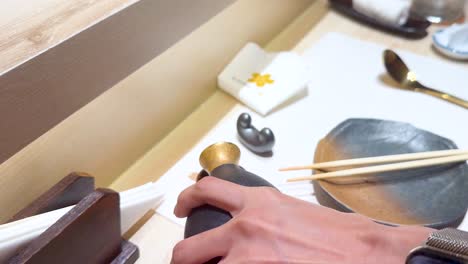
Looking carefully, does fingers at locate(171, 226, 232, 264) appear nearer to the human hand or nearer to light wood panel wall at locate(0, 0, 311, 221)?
the human hand

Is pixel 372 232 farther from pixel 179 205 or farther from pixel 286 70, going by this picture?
pixel 286 70

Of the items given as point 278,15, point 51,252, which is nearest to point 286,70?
point 278,15

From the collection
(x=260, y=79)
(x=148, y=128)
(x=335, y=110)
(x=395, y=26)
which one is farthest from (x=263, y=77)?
(x=395, y=26)

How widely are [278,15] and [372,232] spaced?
2.23 feet

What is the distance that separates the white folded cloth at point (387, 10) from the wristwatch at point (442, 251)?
0.73 meters

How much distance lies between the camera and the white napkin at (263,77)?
2.81 ft

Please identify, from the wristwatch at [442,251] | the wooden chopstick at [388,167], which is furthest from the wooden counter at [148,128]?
the wristwatch at [442,251]

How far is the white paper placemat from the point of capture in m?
0.74

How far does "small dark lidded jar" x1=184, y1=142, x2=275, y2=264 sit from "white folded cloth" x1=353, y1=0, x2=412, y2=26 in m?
0.62

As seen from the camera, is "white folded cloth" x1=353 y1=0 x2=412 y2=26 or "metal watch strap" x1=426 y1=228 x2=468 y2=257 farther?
"white folded cloth" x1=353 y1=0 x2=412 y2=26

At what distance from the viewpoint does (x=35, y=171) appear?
599 mm

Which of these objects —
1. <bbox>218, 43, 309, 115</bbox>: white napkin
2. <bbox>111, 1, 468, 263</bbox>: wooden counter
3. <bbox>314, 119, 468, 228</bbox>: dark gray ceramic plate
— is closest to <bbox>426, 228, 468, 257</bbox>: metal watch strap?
<bbox>314, 119, 468, 228</bbox>: dark gray ceramic plate

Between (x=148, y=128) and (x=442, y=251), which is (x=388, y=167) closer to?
(x=442, y=251)

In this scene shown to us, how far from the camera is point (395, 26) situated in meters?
1.08
